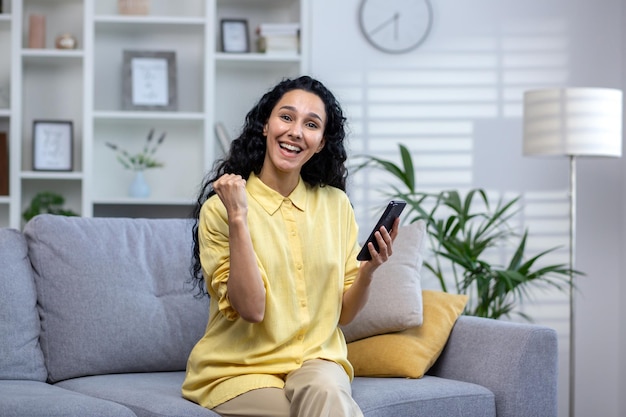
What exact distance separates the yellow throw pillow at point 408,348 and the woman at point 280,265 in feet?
1.12

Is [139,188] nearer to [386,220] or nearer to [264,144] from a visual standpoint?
[264,144]

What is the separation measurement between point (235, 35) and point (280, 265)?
8.25ft

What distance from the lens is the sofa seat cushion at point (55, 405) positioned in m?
2.09

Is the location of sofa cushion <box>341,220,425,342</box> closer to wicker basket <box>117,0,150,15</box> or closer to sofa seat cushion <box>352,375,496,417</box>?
sofa seat cushion <box>352,375,496,417</box>

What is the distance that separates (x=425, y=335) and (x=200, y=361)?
0.79 metres

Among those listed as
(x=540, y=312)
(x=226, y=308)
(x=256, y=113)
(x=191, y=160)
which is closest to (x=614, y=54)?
(x=540, y=312)

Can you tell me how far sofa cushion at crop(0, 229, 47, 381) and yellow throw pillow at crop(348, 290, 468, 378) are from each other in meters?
0.88

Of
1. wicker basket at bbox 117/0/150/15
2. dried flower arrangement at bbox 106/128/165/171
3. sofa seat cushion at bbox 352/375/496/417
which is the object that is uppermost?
wicker basket at bbox 117/0/150/15

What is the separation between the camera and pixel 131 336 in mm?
2680

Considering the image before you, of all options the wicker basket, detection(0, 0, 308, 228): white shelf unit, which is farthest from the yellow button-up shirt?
the wicker basket

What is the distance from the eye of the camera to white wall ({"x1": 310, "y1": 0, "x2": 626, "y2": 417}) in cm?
455

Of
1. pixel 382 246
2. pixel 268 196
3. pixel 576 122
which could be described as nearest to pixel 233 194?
pixel 268 196

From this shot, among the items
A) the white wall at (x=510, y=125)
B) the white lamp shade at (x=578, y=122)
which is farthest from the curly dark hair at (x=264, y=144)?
the white wall at (x=510, y=125)

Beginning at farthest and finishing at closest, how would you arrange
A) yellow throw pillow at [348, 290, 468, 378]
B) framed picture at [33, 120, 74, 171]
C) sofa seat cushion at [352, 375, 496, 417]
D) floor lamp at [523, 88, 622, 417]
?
framed picture at [33, 120, 74, 171] → floor lamp at [523, 88, 622, 417] → yellow throw pillow at [348, 290, 468, 378] → sofa seat cushion at [352, 375, 496, 417]
